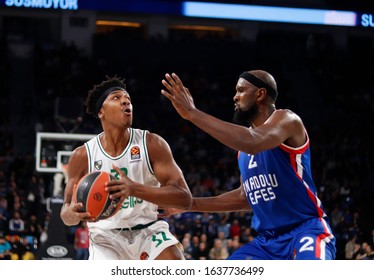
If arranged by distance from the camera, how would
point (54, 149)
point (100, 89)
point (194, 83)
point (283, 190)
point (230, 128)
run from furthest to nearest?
point (194, 83) < point (54, 149) < point (100, 89) < point (283, 190) < point (230, 128)

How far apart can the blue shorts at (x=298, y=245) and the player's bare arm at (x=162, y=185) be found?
534 millimetres

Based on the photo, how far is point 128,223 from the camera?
5105mm

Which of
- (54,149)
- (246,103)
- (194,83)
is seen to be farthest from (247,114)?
(194,83)

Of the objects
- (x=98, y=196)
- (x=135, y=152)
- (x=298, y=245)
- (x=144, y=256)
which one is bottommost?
(x=144, y=256)

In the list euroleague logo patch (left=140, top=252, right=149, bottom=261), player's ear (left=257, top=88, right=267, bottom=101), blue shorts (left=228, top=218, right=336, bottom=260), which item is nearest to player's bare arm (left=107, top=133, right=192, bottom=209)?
euroleague logo patch (left=140, top=252, right=149, bottom=261)

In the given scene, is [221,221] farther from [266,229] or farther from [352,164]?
[266,229]

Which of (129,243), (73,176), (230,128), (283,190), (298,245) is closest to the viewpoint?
(230,128)

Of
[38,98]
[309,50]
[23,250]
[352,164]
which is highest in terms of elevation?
[309,50]

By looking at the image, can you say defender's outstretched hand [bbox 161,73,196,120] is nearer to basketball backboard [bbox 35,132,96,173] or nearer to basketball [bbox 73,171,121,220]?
basketball [bbox 73,171,121,220]

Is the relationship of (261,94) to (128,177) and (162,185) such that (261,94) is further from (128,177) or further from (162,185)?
(128,177)

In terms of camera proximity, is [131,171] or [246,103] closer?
[246,103]

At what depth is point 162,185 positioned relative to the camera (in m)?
5.17
